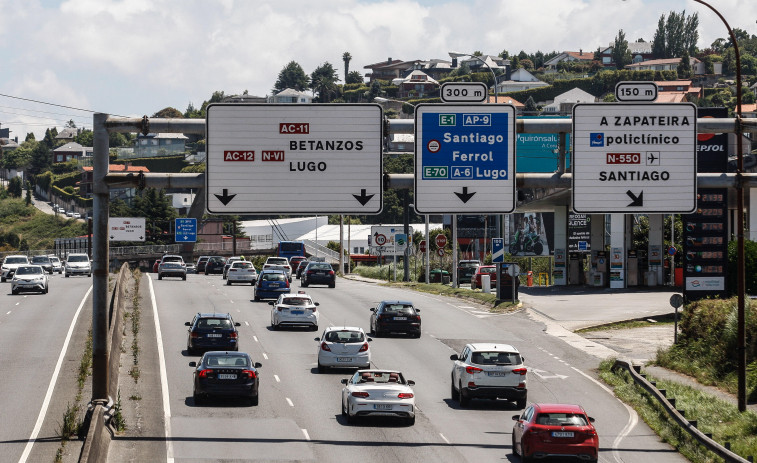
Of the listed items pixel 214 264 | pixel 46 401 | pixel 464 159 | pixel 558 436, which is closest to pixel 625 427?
pixel 558 436

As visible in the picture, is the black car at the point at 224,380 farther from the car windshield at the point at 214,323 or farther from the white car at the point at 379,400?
the car windshield at the point at 214,323

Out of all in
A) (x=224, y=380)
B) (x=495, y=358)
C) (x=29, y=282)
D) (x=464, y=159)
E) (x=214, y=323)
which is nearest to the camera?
(x=464, y=159)

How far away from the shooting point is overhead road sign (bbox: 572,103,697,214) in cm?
2078

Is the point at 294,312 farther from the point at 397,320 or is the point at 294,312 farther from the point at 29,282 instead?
the point at 29,282

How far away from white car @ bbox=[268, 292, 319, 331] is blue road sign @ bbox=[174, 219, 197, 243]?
5614 cm

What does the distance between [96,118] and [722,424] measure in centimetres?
1796

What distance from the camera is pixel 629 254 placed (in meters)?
70.6

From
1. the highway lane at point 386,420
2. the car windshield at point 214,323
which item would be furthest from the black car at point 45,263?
the car windshield at point 214,323

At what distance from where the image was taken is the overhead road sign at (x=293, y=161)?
20.4m

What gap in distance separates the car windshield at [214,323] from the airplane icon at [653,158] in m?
21.4

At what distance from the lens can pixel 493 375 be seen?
30016 mm

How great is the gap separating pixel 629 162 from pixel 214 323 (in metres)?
21.7

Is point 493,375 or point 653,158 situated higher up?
point 653,158

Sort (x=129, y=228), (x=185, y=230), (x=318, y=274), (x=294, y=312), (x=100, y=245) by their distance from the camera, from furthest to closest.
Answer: (x=129, y=228), (x=185, y=230), (x=318, y=274), (x=294, y=312), (x=100, y=245)
